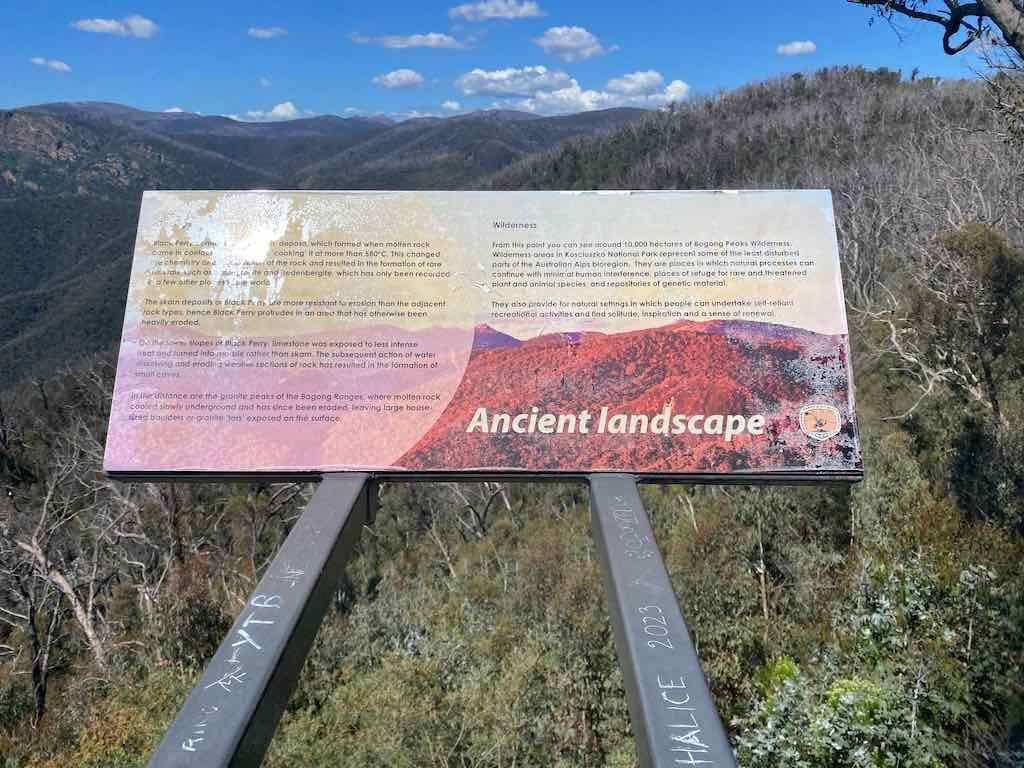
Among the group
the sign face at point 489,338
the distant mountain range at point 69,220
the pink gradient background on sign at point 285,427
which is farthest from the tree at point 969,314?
the distant mountain range at point 69,220

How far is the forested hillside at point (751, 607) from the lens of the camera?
257 inches

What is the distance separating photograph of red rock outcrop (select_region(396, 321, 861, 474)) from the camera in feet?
11.2

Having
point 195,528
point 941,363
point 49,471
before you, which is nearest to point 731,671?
point 941,363

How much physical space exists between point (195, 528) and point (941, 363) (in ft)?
89.4

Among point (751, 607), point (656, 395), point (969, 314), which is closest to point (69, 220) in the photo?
point (751, 607)

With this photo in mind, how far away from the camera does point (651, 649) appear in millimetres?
2465

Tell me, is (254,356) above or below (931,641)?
above

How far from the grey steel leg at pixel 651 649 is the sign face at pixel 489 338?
1.25 ft

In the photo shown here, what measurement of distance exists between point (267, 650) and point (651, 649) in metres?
1.35

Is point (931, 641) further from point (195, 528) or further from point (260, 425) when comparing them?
point (195, 528)

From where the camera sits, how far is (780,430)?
3.44 meters

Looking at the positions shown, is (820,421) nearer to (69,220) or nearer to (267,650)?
(267,650)

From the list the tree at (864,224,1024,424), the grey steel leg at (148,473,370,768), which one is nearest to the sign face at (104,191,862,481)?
the grey steel leg at (148,473,370,768)

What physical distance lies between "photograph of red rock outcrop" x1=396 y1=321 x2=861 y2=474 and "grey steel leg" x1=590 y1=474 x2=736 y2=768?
0.30 metres
